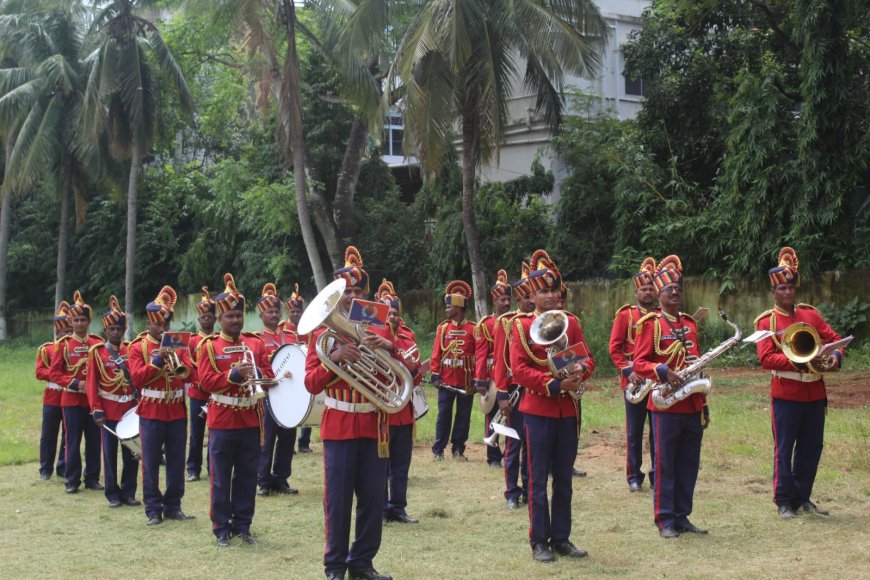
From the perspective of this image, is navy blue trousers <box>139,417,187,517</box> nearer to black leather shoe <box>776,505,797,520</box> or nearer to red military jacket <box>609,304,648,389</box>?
red military jacket <box>609,304,648,389</box>

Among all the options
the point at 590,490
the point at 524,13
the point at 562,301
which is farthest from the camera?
the point at 524,13

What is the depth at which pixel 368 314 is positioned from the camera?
23.1 feet

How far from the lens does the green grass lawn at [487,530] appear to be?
775 cm

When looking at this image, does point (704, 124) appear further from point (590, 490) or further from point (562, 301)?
point (562, 301)

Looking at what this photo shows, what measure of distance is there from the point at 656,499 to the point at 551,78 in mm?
13821

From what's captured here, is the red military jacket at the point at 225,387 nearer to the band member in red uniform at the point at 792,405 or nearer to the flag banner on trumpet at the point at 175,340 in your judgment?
the flag banner on trumpet at the point at 175,340

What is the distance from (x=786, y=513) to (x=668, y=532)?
1.30 metres

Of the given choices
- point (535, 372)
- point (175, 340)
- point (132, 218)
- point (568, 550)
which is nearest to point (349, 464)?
point (535, 372)

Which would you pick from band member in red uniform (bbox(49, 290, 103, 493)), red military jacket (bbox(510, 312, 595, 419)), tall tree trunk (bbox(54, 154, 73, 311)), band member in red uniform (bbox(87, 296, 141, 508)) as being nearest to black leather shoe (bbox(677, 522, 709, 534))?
red military jacket (bbox(510, 312, 595, 419))

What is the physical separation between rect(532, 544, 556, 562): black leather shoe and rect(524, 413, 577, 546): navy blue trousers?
1.5 inches

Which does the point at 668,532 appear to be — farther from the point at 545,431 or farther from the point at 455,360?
the point at 455,360

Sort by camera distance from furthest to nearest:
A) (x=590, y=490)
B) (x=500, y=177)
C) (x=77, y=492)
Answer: (x=500, y=177), (x=77, y=492), (x=590, y=490)

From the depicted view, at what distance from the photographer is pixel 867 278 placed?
19.5 metres

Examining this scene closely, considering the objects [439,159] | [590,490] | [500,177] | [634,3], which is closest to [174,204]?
[500,177]
